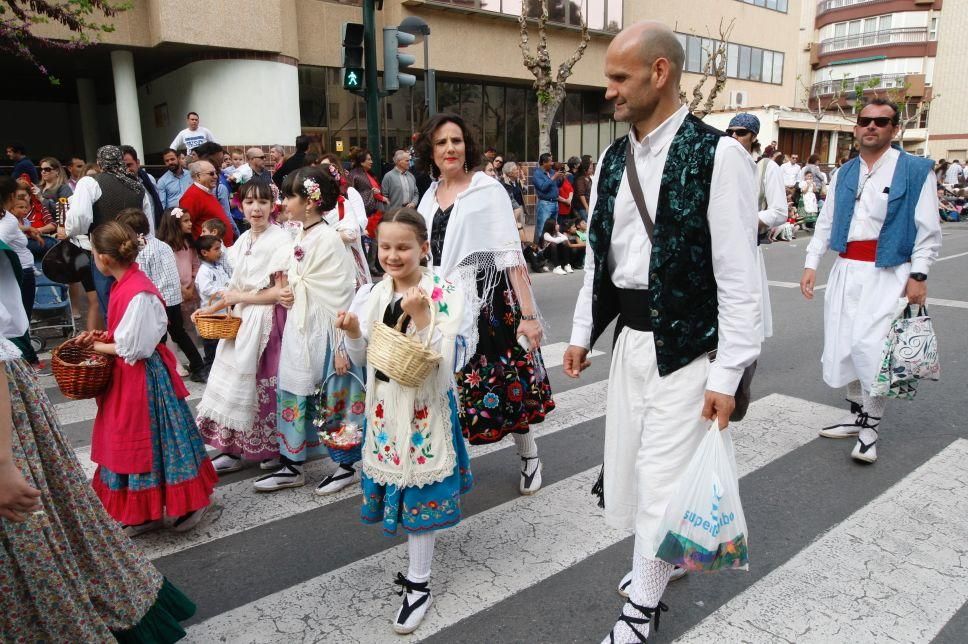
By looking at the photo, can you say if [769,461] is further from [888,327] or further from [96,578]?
[96,578]

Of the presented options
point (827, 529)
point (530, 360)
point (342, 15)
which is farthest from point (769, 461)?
point (342, 15)

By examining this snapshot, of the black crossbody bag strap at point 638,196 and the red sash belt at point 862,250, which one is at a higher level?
the black crossbody bag strap at point 638,196

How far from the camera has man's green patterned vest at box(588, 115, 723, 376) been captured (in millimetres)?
2334

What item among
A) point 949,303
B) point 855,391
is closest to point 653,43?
point 855,391

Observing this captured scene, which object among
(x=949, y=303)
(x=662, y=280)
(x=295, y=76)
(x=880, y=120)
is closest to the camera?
(x=662, y=280)

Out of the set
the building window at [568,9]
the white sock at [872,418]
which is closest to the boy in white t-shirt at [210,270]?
the white sock at [872,418]

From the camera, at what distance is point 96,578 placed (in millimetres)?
2305

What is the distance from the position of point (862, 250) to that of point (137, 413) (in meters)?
4.22

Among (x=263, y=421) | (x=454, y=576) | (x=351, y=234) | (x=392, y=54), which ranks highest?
(x=392, y=54)

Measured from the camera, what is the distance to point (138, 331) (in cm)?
324

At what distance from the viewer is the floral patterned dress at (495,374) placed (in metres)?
3.77

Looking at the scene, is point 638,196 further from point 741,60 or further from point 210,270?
point 741,60

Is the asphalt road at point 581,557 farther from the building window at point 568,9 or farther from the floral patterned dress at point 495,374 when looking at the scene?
the building window at point 568,9

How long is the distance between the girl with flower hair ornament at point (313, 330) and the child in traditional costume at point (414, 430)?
0.95 meters
